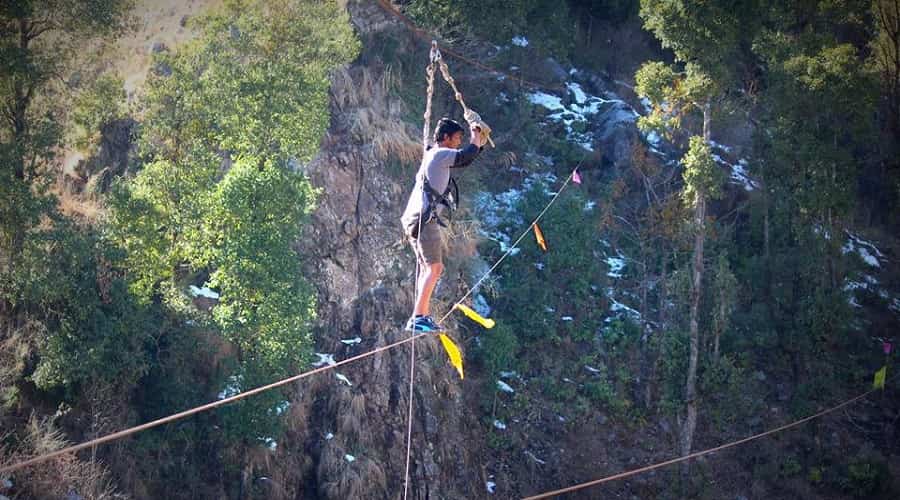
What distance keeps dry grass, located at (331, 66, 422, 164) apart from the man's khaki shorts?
946 cm

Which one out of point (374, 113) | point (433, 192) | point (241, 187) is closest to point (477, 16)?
point (374, 113)

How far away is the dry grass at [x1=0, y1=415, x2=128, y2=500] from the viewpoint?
12.0 meters

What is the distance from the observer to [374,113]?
1848 centimetres

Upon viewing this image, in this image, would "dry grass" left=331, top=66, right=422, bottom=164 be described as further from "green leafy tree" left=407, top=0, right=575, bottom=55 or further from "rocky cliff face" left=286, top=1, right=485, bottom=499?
"green leafy tree" left=407, top=0, right=575, bottom=55

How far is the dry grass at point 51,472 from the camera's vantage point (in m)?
12.0

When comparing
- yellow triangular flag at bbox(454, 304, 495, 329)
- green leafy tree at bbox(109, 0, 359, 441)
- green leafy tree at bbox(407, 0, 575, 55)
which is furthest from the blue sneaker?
green leafy tree at bbox(407, 0, 575, 55)

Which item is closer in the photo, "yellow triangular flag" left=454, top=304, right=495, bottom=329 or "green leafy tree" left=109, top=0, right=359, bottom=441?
"yellow triangular flag" left=454, top=304, right=495, bottom=329

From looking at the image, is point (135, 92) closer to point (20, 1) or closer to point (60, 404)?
point (20, 1)

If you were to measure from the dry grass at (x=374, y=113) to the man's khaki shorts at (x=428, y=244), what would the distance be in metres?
9.46

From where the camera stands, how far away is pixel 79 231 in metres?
13.9

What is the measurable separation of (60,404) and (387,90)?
8684 millimetres

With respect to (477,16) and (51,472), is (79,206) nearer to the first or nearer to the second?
(51,472)

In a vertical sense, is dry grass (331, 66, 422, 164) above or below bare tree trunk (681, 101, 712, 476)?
above

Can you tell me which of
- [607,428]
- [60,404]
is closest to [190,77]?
[60,404]
